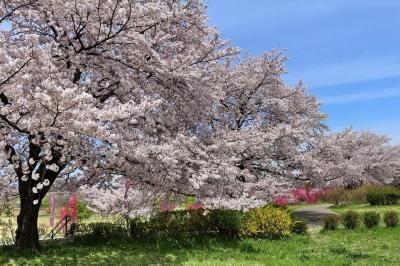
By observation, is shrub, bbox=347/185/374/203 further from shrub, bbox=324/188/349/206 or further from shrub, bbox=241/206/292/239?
shrub, bbox=241/206/292/239

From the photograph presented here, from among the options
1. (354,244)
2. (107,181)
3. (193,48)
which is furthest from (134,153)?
(354,244)

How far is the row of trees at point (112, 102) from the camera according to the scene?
8.70m

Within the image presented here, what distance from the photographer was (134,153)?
1024 cm

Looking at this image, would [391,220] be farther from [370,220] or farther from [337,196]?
[337,196]

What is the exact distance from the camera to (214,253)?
12.5m

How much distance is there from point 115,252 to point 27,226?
2635 mm

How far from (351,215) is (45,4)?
1585cm

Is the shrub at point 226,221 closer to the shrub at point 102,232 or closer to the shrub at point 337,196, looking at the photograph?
the shrub at point 102,232

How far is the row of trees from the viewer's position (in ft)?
28.5

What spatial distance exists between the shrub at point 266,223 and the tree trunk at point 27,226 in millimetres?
7362

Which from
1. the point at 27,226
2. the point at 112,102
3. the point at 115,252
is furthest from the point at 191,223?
the point at 112,102

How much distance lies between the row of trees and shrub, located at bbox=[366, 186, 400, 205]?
2036 centimetres

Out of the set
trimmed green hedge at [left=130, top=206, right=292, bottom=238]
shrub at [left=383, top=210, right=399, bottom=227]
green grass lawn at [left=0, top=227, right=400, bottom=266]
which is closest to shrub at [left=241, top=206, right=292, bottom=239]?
trimmed green hedge at [left=130, top=206, right=292, bottom=238]

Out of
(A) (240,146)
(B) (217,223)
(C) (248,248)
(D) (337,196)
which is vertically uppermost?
(A) (240,146)
